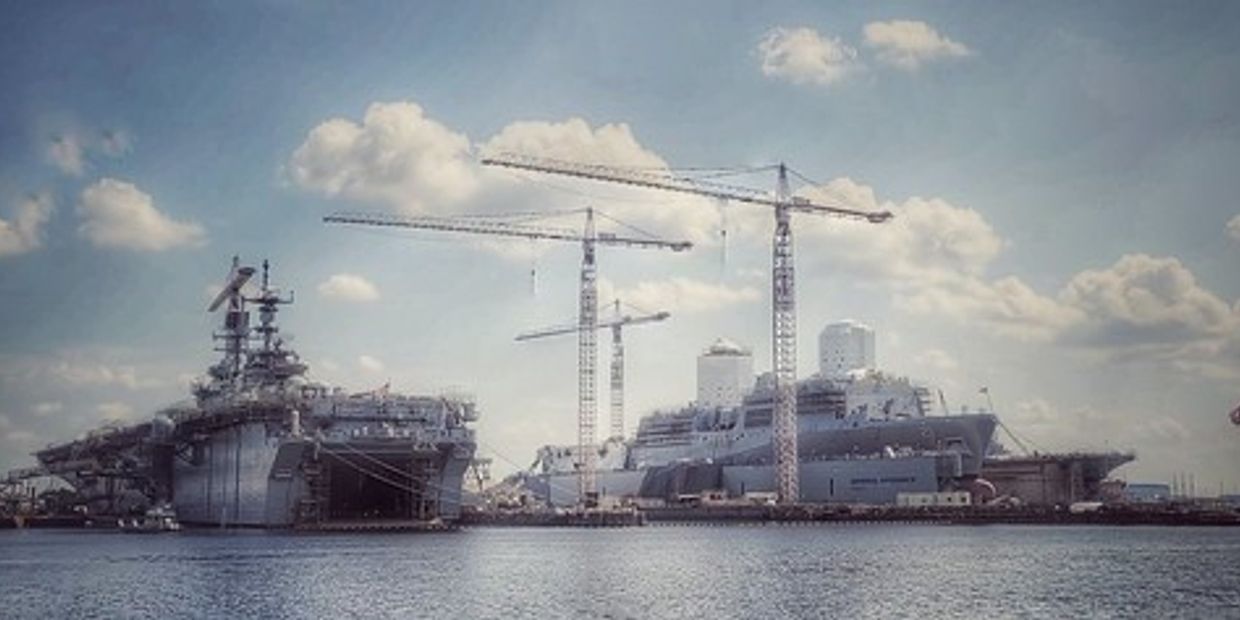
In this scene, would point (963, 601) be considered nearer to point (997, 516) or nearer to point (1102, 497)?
point (997, 516)

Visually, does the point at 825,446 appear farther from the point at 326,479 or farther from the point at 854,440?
the point at 326,479

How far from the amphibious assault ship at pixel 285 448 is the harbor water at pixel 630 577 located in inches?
200

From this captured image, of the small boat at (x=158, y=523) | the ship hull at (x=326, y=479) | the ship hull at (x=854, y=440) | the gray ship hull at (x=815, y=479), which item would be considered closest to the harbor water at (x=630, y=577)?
the ship hull at (x=326, y=479)

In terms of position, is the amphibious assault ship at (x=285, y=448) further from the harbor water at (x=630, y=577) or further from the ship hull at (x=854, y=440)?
the ship hull at (x=854, y=440)

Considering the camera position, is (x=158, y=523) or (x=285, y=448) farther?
(x=158, y=523)

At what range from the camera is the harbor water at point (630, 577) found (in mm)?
49938

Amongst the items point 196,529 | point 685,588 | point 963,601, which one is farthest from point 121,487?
point 963,601

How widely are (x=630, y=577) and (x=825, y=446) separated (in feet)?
280

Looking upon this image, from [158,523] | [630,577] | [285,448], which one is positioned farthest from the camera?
[158,523]

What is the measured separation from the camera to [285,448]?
9981 cm

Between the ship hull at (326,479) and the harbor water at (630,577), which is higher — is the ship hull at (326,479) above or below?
above

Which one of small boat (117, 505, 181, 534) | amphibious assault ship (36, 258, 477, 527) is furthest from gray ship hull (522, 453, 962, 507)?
small boat (117, 505, 181, 534)

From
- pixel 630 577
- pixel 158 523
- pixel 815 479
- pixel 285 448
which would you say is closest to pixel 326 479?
pixel 285 448

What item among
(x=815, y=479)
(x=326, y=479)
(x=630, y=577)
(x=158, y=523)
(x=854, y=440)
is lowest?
(x=158, y=523)
